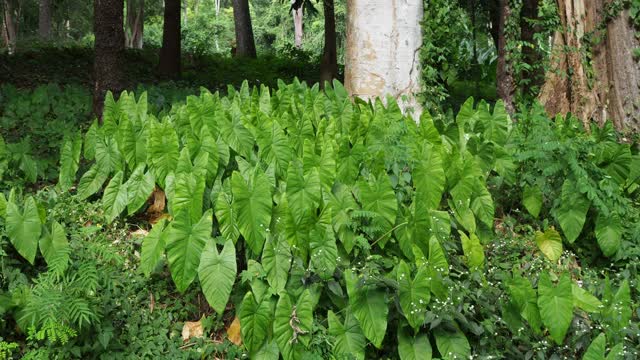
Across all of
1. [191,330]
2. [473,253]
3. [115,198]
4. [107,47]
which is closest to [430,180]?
[473,253]

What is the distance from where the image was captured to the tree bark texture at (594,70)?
646 centimetres

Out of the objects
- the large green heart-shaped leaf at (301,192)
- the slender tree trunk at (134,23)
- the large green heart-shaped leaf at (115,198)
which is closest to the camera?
the large green heart-shaped leaf at (301,192)

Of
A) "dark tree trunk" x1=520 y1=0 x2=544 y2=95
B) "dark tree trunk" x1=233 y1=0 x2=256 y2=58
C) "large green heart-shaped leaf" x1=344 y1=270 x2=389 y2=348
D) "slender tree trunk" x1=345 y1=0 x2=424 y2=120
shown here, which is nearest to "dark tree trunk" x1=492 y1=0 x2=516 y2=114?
"dark tree trunk" x1=520 y1=0 x2=544 y2=95

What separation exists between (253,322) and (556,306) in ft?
5.38

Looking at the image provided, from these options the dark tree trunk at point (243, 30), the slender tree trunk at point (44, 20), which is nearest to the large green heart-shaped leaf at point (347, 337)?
the dark tree trunk at point (243, 30)

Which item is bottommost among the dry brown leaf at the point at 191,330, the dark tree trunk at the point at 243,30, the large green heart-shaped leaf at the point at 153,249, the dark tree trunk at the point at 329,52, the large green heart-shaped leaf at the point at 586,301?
the dry brown leaf at the point at 191,330

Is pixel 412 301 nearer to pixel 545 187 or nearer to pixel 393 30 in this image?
pixel 545 187

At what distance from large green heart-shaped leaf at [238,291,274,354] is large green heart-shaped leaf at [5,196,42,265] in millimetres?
1436

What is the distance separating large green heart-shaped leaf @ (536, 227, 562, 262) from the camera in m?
4.74

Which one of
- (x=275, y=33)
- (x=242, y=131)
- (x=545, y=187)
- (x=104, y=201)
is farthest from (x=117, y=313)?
(x=275, y=33)

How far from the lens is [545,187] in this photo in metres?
4.98

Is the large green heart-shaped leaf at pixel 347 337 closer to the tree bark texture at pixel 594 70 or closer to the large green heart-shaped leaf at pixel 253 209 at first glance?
the large green heart-shaped leaf at pixel 253 209

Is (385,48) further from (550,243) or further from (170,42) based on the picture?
(170,42)

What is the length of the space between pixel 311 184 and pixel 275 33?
166ft
